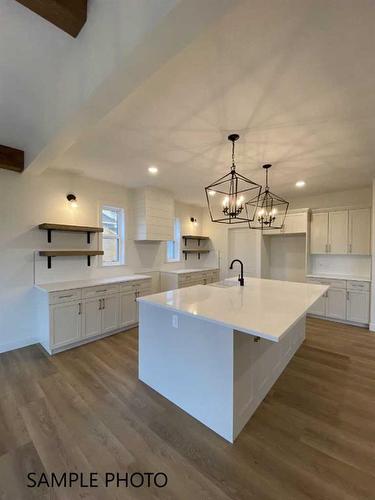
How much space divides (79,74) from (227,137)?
1541mm

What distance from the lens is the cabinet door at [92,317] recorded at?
337cm

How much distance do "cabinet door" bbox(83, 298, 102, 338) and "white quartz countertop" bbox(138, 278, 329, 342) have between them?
5.04ft

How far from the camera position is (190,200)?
590 cm

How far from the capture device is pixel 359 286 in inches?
166

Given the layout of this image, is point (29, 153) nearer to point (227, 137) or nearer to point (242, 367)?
point (227, 137)

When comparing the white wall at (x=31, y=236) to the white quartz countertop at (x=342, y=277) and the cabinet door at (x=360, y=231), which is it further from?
the cabinet door at (x=360, y=231)

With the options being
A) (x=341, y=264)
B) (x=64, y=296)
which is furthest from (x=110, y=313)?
(x=341, y=264)

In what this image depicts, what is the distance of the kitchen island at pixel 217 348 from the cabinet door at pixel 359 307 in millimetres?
2395

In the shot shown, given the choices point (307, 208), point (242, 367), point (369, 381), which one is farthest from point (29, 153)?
point (307, 208)

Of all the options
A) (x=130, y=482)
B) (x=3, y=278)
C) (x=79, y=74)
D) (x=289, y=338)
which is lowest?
(x=130, y=482)

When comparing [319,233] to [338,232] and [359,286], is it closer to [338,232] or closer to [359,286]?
[338,232]

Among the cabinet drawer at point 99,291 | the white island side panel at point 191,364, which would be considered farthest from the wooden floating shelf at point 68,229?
the white island side panel at point 191,364

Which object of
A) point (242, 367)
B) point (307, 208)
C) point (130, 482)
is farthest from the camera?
point (307, 208)

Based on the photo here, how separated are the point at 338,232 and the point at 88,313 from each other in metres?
5.09
